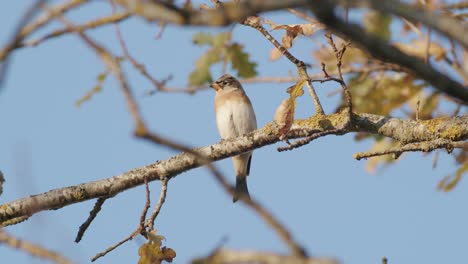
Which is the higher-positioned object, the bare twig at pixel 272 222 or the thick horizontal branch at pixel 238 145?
the bare twig at pixel 272 222

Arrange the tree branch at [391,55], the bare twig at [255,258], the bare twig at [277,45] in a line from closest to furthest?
the bare twig at [255,258]
the tree branch at [391,55]
the bare twig at [277,45]

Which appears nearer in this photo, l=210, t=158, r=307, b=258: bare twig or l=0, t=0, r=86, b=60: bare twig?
l=210, t=158, r=307, b=258: bare twig

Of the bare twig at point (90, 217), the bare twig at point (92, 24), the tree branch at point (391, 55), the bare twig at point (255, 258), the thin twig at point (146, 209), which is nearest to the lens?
the bare twig at point (255, 258)

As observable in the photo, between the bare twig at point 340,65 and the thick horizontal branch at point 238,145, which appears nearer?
the bare twig at point 340,65

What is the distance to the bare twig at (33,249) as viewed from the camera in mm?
1810

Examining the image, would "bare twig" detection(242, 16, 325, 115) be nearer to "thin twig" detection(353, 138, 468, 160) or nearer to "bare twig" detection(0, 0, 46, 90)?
"thin twig" detection(353, 138, 468, 160)

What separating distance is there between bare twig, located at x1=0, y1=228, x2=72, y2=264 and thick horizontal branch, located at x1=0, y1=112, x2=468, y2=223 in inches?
105

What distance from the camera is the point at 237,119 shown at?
353 inches

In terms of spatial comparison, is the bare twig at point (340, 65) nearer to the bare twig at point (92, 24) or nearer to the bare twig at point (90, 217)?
the bare twig at point (92, 24)

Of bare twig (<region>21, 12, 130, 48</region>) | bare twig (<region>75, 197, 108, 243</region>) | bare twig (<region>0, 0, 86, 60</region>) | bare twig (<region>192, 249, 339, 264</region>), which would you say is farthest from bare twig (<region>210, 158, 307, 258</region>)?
bare twig (<region>75, 197, 108, 243</region>)

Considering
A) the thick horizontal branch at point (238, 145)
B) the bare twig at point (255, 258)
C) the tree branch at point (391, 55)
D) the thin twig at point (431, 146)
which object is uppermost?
the tree branch at point (391, 55)

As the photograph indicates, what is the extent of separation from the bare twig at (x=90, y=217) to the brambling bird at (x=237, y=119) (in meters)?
3.67

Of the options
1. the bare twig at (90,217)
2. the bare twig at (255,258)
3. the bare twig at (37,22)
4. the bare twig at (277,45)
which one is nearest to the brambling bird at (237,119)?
the bare twig at (90,217)

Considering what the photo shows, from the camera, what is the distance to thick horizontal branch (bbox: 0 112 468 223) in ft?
16.4
